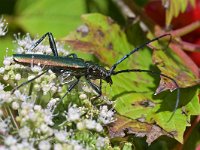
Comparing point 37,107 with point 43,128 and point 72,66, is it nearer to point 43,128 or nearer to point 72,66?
point 43,128

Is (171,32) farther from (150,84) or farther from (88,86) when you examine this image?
(88,86)

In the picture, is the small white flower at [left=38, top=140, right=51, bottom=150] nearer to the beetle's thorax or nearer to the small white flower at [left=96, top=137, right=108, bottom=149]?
the small white flower at [left=96, top=137, right=108, bottom=149]

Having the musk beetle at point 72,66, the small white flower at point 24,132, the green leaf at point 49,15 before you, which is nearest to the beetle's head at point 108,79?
the musk beetle at point 72,66

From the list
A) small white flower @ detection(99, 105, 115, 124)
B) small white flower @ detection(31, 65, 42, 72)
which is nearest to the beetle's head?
small white flower @ detection(99, 105, 115, 124)

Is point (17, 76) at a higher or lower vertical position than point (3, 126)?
higher

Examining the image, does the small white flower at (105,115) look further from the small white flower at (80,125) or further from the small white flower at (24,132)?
the small white flower at (24,132)

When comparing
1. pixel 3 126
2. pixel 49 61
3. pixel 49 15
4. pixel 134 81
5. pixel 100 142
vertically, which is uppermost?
pixel 49 15

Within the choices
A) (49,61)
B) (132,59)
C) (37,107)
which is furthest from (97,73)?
(37,107)
